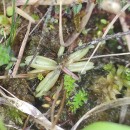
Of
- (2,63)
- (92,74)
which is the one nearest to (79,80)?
(92,74)

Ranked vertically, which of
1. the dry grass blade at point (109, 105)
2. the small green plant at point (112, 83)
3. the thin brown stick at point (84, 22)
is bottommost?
the dry grass blade at point (109, 105)

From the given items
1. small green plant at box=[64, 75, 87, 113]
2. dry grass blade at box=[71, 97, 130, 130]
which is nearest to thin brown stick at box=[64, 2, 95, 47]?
small green plant at box=[64, 75, 87, 113]

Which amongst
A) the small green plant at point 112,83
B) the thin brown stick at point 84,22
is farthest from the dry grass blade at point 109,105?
the thin brown stick at point 84,22

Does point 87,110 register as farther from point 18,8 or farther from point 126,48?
point 18,8

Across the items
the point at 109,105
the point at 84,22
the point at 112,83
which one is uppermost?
the point at 84,22

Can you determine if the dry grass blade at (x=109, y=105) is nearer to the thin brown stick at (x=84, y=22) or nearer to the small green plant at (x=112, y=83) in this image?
the small green plant at (x=112, y=83)

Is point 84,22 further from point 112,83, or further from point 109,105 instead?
point 109,105

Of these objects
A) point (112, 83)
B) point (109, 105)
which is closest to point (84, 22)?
point (112, 83)

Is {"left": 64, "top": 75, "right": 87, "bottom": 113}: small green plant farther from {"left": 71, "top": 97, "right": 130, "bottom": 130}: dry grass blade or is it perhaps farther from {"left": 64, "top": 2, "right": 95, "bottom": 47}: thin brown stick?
{"left": 64, "top": 2, "right": 95, "bottom": 47}: thin brown stick

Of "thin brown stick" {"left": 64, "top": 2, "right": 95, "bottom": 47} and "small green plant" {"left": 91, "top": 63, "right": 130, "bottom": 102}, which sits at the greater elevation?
"thin brown stick" {"left": 64, "top": 2, "right": 95, "bottom": 47}
